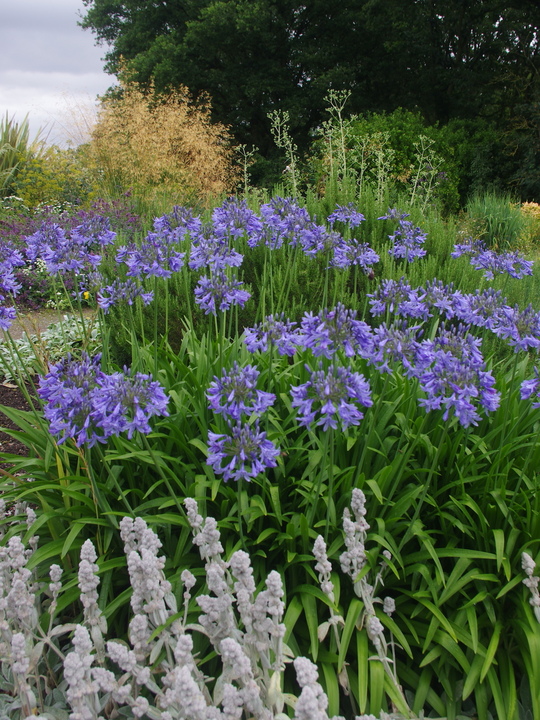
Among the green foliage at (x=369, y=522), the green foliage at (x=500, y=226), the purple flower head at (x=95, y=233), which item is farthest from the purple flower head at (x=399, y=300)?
the green foliage at (x=500, y=226)

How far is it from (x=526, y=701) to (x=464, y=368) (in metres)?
1.34

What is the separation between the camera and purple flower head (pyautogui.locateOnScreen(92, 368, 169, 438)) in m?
1.84

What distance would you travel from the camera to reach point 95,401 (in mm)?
1862

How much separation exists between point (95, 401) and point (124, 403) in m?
0.10

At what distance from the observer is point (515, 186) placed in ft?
57.5

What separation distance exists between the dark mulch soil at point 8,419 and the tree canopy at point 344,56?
63.3 ft

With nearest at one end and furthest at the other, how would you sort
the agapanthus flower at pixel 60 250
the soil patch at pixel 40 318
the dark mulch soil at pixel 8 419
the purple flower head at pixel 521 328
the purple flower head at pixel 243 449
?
the purple flower head at pixel 243 449 < the purple flower head at pixel 521 328 < the agapanthus flower at pixel 60 250 < the dark mulch soil at pixel 8 419 < the soil patch at pixel 40 318

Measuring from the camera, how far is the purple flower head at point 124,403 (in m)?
1.84

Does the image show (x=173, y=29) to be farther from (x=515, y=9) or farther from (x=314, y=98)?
(x=515, y=9)

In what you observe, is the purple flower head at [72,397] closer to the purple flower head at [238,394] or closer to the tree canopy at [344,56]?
the purple flower head at [238,394]

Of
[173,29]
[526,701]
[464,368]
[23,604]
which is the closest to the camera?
[23,604]

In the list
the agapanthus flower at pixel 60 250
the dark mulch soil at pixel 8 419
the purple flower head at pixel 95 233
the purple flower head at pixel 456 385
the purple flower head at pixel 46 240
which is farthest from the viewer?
the dark mulch soil at pixel 8 419


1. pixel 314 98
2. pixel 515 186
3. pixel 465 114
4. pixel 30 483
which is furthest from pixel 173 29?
pixel 30 483

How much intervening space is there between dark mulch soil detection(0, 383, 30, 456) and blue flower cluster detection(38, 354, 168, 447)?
2.24m
